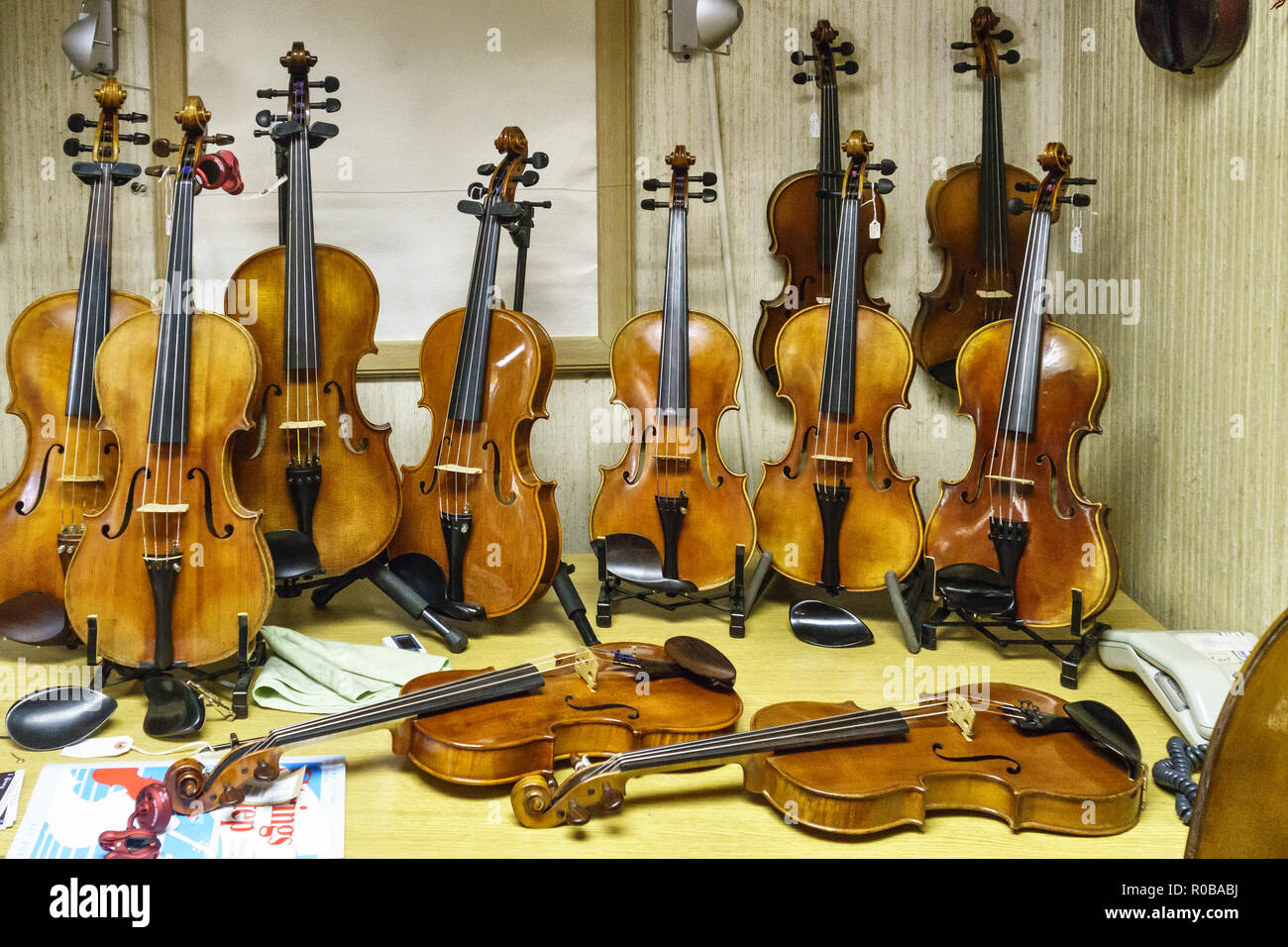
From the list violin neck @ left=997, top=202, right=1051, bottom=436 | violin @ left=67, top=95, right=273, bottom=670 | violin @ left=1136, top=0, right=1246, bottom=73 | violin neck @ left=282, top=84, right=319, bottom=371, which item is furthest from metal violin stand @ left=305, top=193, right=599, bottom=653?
violin @ left=1136, top=0, right=1246, bottom=73

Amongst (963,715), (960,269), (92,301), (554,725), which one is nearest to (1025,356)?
(960,269)

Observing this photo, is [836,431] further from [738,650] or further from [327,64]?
[327,64]

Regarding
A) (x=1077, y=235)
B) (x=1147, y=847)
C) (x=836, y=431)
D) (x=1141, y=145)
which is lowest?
(x=1147, y=847)

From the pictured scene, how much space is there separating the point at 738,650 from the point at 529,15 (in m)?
2.10

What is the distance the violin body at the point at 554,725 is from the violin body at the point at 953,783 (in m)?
0.19

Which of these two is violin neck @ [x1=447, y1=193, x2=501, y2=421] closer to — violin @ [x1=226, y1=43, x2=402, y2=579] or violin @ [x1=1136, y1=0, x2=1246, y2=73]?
violin @ [x1=226, y1=43, x2=402, y2=579]

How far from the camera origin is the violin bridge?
1.81 meters

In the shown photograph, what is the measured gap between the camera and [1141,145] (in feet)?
9.43

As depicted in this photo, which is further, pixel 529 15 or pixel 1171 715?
pixel 529 15

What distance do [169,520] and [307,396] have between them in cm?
55

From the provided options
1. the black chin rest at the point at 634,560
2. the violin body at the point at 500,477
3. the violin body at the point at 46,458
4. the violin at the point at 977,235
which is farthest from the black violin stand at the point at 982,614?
the violin body at the point at 46,458

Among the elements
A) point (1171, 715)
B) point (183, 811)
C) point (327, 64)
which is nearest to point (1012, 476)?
point (1171, 715)

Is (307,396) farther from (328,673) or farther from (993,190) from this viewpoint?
(993,190)

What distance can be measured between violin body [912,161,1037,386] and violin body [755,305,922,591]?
1.87 ft
